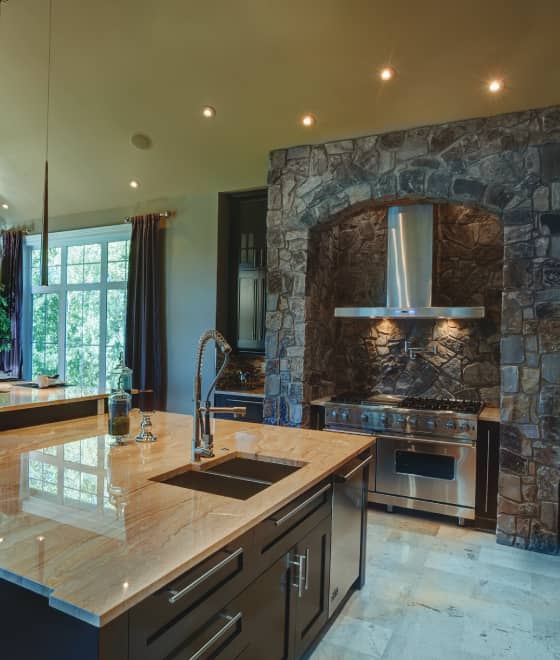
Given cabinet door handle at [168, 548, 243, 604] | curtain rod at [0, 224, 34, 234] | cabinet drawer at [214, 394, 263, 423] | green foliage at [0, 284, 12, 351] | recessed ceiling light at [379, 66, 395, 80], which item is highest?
recessed ceiling light at [379, 66, 395, 80]

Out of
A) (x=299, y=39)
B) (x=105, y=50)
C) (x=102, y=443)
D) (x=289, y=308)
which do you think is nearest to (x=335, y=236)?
(x=289, y=308)

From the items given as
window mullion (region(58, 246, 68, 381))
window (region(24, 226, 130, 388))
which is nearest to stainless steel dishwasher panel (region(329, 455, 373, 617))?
window (region(24, 226, 130, 388))

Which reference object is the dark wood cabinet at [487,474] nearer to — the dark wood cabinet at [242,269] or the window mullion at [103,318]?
the dark wood cabinet at [242,269]

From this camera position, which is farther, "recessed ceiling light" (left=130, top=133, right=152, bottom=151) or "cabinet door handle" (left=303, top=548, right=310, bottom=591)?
"recessed ceiling light" (left=130, top=133, right=152, bottom=151)

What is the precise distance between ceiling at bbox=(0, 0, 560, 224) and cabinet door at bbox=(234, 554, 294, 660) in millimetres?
3141

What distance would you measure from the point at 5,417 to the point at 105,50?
2.84 meters

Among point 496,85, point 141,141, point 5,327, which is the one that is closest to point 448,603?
point 496,85

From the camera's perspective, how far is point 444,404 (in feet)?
13.5

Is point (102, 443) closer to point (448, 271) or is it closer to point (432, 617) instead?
point (432, 617)

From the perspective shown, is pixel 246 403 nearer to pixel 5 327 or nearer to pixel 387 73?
pixel 387 73

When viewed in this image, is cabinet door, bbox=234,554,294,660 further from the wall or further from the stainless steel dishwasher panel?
the wall

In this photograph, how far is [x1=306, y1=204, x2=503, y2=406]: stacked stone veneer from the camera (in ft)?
14.2

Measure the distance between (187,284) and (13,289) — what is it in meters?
3.04

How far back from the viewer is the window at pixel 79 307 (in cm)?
595
